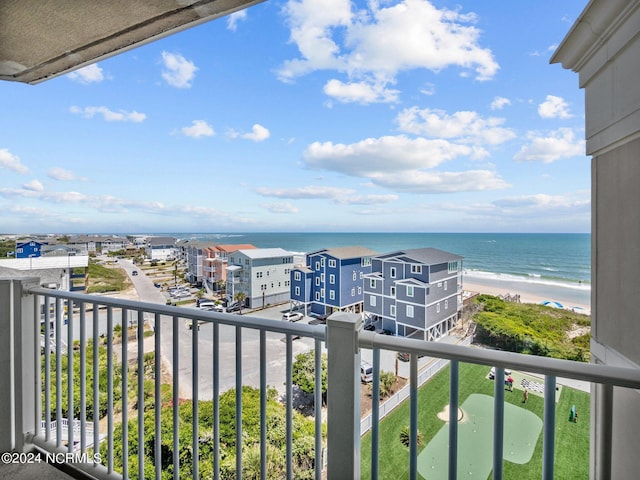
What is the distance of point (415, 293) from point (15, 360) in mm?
2403

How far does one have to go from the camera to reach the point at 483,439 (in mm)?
1232

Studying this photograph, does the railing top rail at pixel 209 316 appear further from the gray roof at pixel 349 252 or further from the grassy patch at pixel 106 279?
the gray roof at pixel 349 252

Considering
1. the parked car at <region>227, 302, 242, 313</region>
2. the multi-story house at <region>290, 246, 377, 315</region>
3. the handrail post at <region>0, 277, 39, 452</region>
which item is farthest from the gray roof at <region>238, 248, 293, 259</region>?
the handrail post at <region>0, 277, 39, 452</region>

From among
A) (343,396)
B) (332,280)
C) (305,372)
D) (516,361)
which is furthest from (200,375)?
(516,361)

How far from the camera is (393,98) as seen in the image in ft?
12.0

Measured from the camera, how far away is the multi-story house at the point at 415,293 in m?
1.76

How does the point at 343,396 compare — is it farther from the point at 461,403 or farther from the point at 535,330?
the point at 535,330

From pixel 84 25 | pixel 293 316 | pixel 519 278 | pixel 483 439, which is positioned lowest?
pixel 483 439

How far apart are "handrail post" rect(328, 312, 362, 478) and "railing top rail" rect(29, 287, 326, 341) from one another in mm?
83

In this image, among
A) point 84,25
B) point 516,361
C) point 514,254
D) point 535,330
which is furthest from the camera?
point 514,254

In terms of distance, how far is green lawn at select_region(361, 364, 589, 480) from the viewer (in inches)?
47.7

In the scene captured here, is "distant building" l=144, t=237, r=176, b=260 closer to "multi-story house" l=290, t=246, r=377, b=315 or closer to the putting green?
"multi-story house" l=290, t=246, r=377, b=315

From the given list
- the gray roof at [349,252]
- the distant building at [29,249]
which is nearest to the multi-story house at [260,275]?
the gray roof at [349,252]

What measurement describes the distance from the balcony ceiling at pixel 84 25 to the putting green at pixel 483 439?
80.2 inches
